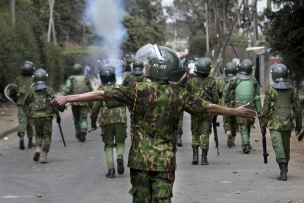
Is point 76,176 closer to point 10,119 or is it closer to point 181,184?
point 181,184

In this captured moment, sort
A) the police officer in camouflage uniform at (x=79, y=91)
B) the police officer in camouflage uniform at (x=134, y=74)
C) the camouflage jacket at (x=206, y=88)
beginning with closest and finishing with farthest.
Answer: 1. the camouflage jacket at (x=206, y=88)
2. the police officer in camouflage uniform at (x=134, y=74)
3. the police officer in camouflage uniform at (x=79, y=91)

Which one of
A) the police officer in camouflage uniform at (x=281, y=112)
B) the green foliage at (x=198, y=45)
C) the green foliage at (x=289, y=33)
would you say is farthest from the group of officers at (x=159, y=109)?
the green foliage at (x=198, y=45)

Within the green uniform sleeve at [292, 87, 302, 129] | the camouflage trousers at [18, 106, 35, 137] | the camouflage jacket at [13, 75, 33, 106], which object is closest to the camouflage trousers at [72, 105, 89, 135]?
the camouflage trousers at [18, 106, 35, 137]

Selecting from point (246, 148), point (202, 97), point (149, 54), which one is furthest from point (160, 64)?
point (246, 148)

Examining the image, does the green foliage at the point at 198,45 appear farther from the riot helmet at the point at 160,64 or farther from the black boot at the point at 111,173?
the riot helmet at the point at 160,64

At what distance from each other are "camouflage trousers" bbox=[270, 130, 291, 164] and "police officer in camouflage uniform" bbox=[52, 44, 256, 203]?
4.40 metres

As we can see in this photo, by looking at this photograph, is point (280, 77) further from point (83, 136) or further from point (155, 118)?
point (83, 136)

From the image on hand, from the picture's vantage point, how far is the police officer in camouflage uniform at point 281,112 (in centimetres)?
1116

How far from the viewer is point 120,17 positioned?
167 ft

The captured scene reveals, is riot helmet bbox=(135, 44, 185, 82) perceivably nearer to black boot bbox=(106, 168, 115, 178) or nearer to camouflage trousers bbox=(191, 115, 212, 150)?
black boot bbox=(106, 168, 115, 178)

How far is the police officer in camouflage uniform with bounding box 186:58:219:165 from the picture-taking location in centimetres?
1323

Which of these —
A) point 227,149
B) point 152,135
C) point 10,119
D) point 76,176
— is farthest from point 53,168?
point 10,119

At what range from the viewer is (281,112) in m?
11.2

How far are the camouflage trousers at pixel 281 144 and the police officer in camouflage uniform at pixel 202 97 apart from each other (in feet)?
7.07
